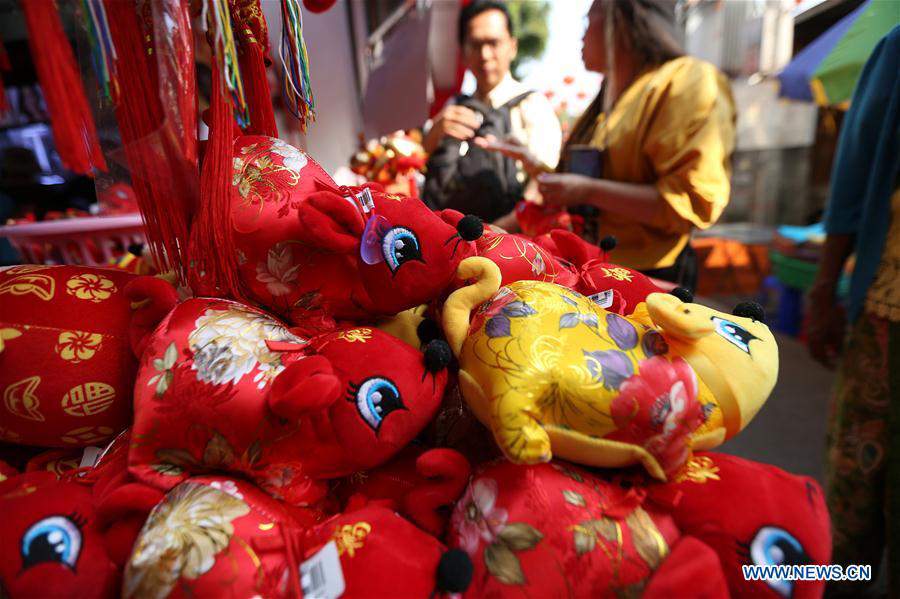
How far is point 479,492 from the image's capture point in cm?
Answer: 40

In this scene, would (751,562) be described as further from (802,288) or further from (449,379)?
A: (802,288)

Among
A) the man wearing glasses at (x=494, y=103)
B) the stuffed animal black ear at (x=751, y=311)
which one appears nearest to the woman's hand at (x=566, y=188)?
the man wearing glasses at (x=494, y=103)

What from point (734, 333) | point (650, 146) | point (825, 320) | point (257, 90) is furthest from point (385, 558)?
point (825, 320)

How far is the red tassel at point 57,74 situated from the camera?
0.90 meters

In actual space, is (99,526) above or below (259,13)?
below

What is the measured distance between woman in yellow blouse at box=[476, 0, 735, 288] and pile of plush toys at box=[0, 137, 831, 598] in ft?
1.78

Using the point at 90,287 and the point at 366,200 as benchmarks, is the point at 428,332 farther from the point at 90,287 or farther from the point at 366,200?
the point at 90,287

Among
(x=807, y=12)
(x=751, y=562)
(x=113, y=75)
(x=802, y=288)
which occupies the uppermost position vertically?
(x=807, y=12)

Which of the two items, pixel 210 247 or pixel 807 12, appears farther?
pixel 807 12

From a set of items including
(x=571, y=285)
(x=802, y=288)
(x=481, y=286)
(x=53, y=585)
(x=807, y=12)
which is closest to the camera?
(x=53, y=585)

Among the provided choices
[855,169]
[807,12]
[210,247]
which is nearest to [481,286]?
[210,247]

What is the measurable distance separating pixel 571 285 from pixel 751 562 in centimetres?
31

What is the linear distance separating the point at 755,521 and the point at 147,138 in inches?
24.3

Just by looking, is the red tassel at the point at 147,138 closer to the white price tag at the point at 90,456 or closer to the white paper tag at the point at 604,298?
the white price tag at the point at 90,456
